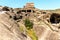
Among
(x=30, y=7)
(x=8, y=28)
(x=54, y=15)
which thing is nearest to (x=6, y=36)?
(x=8, y=28)

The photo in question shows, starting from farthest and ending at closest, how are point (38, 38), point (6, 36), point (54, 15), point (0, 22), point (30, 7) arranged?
point (30, 7), point (54, 15), point (38, 38), point (0, 22), point (6, 36)

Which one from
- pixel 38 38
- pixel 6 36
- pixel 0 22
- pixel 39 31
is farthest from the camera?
pixel 39 31

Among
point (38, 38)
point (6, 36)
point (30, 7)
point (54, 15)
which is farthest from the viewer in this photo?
point (30, 7)

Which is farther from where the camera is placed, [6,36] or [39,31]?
[39,31]

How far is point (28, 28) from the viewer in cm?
3186

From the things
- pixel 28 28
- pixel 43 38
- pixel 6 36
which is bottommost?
pixel 43 38

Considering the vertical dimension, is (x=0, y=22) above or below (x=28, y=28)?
above

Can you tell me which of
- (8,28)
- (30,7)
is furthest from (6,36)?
(30,7)

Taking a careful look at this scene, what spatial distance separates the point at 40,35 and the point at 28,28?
2.75m

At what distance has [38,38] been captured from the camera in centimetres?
3134

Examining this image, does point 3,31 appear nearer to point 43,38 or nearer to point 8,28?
point 8,28

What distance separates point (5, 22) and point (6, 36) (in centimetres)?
285

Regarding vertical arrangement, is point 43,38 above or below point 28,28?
below

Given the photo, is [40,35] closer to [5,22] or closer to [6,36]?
[5,22]
